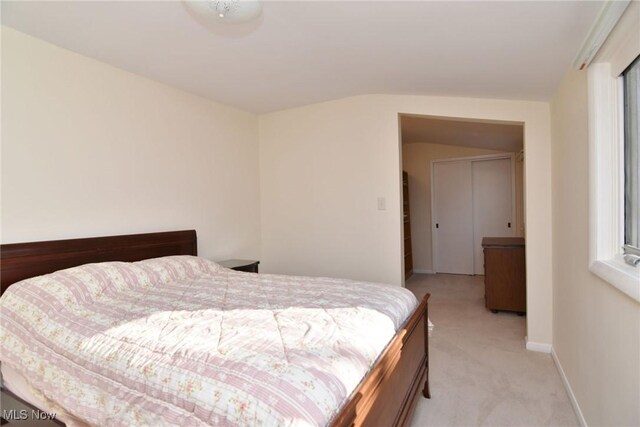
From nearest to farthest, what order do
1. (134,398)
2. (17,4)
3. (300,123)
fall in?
(134,398)
(17,4)
(300,123)

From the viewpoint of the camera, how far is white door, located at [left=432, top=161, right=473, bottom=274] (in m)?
5.66

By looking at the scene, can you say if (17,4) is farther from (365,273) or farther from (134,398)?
(365,273)

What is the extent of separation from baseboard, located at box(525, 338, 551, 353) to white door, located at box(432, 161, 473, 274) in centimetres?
293

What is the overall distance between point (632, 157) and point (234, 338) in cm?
192

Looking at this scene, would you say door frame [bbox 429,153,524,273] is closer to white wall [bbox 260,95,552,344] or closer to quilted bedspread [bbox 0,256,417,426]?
white wall [bbox 260,95,552,344]

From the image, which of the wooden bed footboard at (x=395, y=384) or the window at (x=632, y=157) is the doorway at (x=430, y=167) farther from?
the window at (x=632, y=157)

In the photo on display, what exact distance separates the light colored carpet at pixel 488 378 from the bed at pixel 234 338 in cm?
23

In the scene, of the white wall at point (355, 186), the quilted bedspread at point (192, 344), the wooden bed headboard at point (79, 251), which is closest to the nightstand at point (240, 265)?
the wooden bed headboard at point (79, 251)

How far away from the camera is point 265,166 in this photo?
3875 mm

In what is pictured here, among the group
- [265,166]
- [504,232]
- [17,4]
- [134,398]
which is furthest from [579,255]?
[504,232]

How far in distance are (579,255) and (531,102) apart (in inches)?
56.3

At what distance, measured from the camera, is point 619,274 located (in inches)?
53.2

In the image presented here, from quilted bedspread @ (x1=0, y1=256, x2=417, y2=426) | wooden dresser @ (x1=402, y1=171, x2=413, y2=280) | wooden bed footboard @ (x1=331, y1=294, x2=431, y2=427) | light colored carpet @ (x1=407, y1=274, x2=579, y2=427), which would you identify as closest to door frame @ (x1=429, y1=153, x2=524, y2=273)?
wooden dresser @ (x1=402, y1=171, x2=413, y2=280)

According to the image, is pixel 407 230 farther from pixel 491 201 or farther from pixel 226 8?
pixel 226 8
